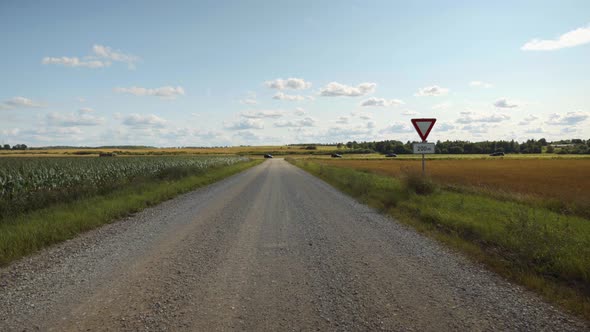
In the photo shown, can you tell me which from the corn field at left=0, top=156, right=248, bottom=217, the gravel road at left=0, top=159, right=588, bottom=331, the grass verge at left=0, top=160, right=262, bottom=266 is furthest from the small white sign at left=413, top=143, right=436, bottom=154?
the corn field at left=0, top=156, right=248, bottom=217

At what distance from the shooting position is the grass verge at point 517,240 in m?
5.16

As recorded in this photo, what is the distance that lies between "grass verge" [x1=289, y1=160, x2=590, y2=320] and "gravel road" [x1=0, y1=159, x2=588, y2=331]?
44cm

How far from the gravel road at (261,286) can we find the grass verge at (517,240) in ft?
1.44

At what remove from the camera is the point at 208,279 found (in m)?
5.28

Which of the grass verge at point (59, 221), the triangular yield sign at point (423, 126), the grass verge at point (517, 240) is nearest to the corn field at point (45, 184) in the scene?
the grass verge at point (59, 221)

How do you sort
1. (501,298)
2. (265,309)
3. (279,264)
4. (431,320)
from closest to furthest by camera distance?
(431,320)
(265,309)
(501,298)
(279,264)

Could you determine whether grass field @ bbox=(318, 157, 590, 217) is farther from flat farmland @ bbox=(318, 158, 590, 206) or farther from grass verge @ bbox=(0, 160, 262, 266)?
grass verge @ bbox=(0, 160, 262, 266)

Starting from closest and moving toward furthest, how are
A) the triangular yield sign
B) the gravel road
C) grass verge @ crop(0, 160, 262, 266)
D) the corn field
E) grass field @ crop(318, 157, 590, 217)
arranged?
the gravel road, grass verge @ crop(0, 160, 262, 266), the corn field, grass field @ crop(318, 157, 590, 217), the triangular yield sign

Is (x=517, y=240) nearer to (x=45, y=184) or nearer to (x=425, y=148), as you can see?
(x=425, y=148)

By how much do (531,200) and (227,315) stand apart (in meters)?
13.6

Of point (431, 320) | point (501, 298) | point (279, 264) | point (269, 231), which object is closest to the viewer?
point (431, 320)

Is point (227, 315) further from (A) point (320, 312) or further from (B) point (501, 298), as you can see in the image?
(B) point (501, 298)

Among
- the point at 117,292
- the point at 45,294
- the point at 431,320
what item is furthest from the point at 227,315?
the point at 45,294

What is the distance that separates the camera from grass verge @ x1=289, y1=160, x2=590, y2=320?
516cm
